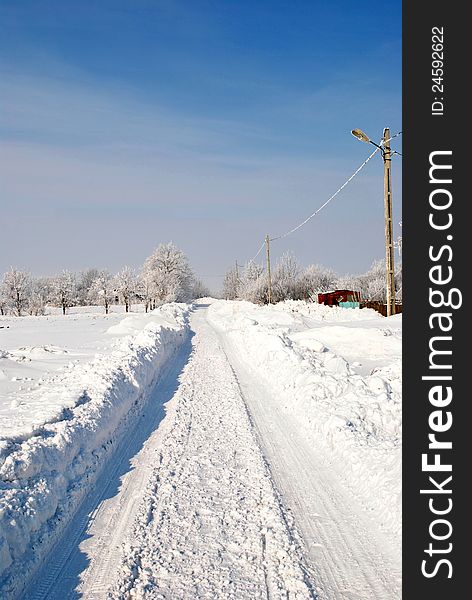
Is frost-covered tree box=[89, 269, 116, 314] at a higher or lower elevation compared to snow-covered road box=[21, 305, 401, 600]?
higher

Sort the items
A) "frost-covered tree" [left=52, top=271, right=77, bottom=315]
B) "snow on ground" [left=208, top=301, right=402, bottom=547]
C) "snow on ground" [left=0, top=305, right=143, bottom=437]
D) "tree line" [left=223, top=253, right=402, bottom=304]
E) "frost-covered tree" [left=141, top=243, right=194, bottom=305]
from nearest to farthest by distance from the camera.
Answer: "snow on ground" [left=208, top=301, right=402, bottom=547] < "snow on ground" [left=0, top=305, right=143, bottom=437] < "tree line" [left=223, top=253, right=402, bottom=304] < "frost-covered tree" [left=141, top=243, right=194, bottom=305] < "frost-covered tree" [left=52, top=271, right=77, bottom=315]

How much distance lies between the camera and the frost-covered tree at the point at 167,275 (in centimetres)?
8350

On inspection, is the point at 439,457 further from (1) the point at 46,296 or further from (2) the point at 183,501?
Result: (1) the point at 46,296

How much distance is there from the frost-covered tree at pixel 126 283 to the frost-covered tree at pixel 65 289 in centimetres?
1257

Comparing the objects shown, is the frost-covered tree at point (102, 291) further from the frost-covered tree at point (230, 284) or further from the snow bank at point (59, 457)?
the snow bank at point (59, 457)

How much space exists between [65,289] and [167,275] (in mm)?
28993

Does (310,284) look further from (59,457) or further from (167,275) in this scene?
(59,457)

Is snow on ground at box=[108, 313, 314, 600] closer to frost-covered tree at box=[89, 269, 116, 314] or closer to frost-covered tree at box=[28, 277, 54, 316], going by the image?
frost-covered tree at box=[28, 277, 54, 316]

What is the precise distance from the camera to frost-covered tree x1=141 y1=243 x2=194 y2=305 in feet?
274

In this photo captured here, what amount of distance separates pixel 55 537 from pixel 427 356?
166 inches

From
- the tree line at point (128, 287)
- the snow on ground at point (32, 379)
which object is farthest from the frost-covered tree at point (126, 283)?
the snow on ground at point (32, 379)

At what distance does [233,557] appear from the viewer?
4324 millimetres

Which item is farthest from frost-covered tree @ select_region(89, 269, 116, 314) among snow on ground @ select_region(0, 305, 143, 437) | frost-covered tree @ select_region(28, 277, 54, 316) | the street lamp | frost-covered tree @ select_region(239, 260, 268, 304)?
the street lamp

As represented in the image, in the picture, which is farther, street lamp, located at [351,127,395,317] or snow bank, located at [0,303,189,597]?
street lamp, located at [351,127,395,317]
